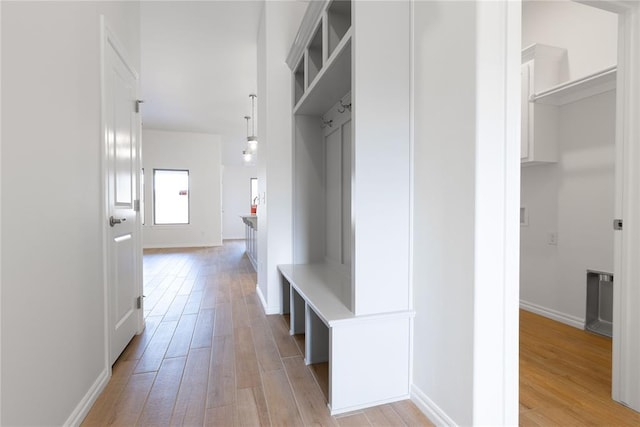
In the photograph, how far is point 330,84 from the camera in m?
2.35

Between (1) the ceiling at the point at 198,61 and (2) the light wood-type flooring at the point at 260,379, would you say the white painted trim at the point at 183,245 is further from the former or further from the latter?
(2) the light wood-type flooring at the point at 260,379

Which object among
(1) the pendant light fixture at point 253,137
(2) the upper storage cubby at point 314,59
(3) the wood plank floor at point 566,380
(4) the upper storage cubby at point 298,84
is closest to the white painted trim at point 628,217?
(3) the wood plank floor at point 566,380

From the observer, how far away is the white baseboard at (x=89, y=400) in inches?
58.6

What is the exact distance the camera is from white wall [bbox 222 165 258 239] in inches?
441

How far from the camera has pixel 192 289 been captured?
162 inches

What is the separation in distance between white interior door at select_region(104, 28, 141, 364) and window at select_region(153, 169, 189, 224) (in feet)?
19.9

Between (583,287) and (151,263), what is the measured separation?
6.34 m

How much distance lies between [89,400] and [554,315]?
3618 mm

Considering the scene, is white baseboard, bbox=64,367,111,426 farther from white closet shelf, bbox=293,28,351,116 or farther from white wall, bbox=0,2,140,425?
white closet shelf, bbox=293,28,351,116

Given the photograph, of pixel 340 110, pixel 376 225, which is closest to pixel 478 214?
pixel 376 225

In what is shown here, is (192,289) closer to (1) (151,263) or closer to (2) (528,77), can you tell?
(1) (151,263)

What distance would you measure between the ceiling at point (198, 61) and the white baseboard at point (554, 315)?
13.4 ft

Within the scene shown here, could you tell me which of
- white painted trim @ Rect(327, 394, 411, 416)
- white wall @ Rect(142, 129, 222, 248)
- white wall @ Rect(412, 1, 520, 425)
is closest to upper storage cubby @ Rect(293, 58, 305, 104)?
white wall @ Rect(412, 1, 520, 425)

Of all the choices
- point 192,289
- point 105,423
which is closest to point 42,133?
point 105,423
